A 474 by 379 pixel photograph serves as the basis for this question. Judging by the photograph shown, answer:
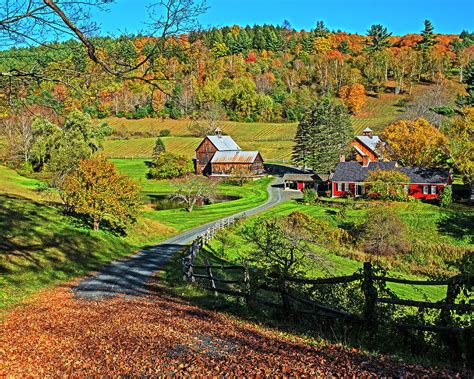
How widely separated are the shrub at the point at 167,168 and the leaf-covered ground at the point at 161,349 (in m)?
71.1

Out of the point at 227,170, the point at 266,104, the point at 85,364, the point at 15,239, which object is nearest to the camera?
the point at 85,364

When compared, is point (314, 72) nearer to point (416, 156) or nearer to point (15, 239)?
point (416, 156)

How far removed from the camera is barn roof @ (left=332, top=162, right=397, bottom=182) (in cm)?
6238

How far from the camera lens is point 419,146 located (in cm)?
6788

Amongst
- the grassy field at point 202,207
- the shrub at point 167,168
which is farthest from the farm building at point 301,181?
→ the shrub at point 167,168

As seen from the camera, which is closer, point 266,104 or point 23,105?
point 23,105

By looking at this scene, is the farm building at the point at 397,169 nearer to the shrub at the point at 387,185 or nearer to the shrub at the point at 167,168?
the shrub at the point at 387,185

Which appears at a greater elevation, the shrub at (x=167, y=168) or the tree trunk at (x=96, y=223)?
the shrub at (x=167, y=168)

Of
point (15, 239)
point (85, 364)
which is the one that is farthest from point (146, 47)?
point (15, 239)

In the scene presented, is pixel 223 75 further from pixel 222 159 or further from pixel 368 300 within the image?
pixel 368 300

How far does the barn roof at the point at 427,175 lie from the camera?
57.3 meters

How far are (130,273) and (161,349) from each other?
44.3ft

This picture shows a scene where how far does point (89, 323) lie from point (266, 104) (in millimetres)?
127852

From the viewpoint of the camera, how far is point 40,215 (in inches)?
1186
